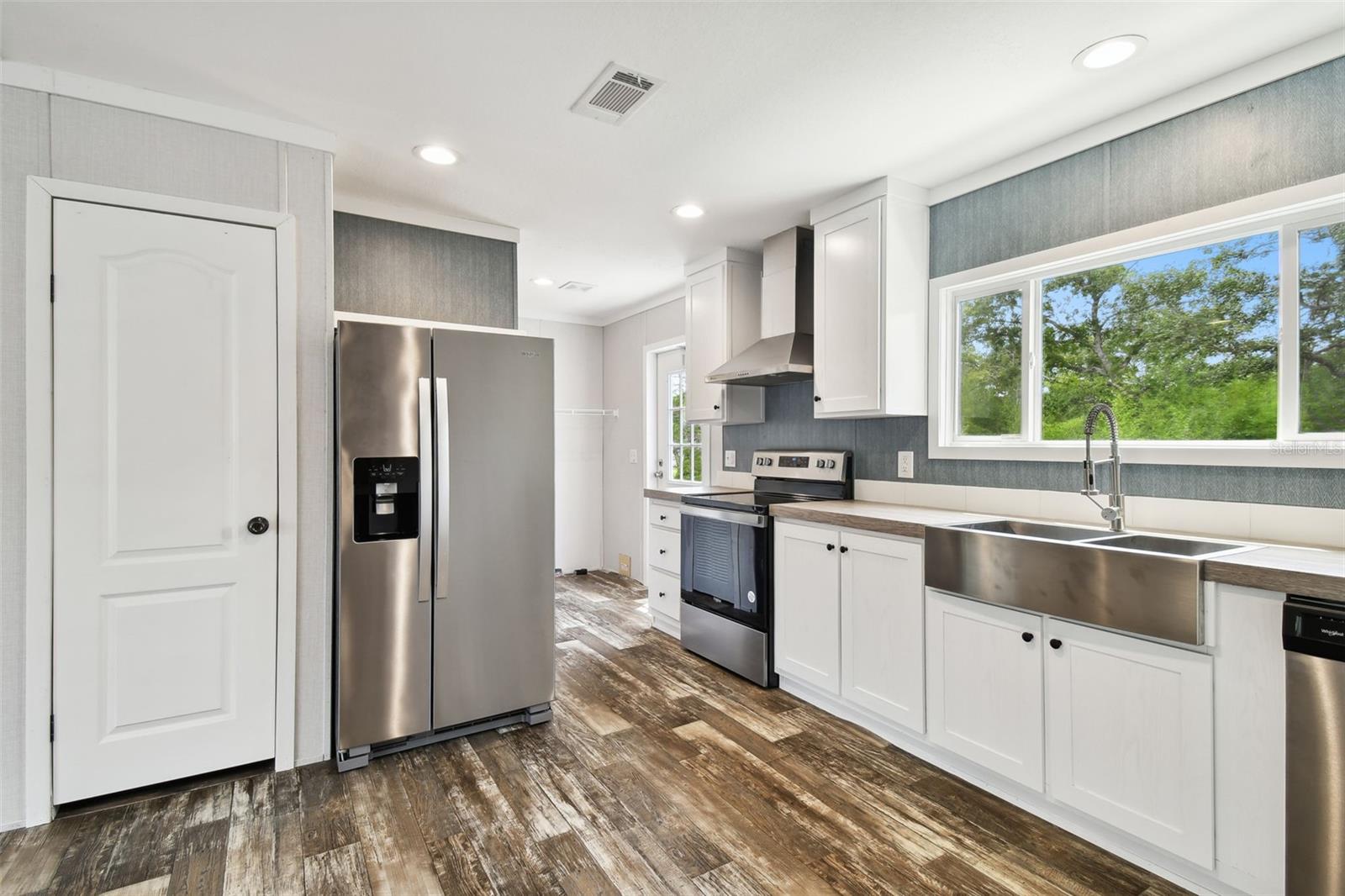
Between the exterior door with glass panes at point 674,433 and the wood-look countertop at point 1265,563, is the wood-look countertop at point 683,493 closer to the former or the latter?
the exterior door with glass panes at point 674,433

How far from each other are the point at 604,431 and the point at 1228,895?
17.2 feet

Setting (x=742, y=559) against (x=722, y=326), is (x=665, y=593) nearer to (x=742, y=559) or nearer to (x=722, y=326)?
(x=742, y=559)

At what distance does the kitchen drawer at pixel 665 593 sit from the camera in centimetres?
404

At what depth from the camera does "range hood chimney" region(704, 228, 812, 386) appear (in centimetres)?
350

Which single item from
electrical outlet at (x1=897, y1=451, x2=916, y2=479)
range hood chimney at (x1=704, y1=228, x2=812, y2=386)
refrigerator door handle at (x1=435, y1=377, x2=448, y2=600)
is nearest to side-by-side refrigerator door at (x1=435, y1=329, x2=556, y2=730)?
refrigerator door handle at (x1=435, y1=377, x2=448, y2=600)

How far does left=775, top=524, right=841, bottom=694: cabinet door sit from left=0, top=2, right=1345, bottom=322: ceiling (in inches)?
67.6

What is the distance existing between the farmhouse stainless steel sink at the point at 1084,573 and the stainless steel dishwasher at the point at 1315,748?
20cm

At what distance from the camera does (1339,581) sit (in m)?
1.42

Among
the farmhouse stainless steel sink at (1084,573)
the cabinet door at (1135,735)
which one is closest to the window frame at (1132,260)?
the farmhouse stainless steel sink at (1084,573)

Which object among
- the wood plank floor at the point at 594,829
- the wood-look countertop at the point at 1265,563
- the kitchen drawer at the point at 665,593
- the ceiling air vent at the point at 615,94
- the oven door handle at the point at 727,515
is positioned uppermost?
the ceiling air vent at the point at 615,94

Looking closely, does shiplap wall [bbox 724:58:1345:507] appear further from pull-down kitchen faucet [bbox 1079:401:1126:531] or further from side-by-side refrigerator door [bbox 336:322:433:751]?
side-by-side refrigerator door [bbox 336:322:433:751]

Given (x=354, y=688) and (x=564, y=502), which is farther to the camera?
(x=564, y=502)

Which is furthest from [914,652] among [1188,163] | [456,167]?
[456,167]

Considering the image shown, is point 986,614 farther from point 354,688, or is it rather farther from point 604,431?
point 604,431
